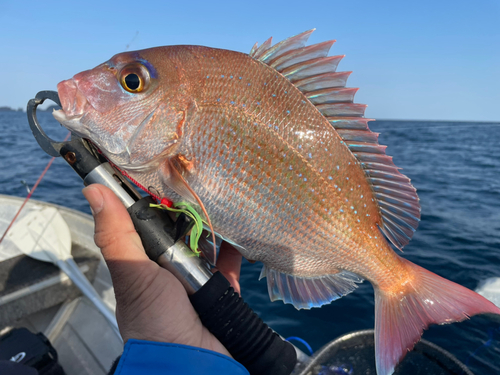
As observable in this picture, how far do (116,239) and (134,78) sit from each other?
0.79 meters

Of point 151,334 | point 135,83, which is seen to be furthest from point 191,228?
point 135,83

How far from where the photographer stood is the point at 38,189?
35.9 ft

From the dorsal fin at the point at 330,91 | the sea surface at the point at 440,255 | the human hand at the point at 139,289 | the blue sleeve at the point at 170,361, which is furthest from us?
the sea surface at the point at 440,255

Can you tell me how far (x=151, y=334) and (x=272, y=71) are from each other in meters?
1.42

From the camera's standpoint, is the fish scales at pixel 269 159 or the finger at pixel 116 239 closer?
the finger at pixel 116 239

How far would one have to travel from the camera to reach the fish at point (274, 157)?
4.82 ft

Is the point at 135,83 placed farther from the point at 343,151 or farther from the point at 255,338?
the point at 255,338

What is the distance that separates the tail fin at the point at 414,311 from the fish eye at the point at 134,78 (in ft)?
5.78

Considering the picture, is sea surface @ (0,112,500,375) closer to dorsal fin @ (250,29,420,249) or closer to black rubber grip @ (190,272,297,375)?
black rubber grip @ (190,272,297,375)

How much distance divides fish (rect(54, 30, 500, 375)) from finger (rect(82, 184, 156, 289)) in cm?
21

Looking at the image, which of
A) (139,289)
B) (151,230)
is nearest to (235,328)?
(139,289)

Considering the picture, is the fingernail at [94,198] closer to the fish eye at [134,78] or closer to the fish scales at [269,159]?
the fish scales at [269,159]

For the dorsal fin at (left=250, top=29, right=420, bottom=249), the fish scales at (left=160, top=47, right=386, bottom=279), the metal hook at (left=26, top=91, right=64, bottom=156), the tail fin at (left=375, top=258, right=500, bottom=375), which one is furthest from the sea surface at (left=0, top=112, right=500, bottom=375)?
the metal hook at (left=26, top=91, right=64, bottom=156)

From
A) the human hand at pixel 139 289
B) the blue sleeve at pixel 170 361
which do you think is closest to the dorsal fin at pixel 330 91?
the human hand at pixel 139 289
